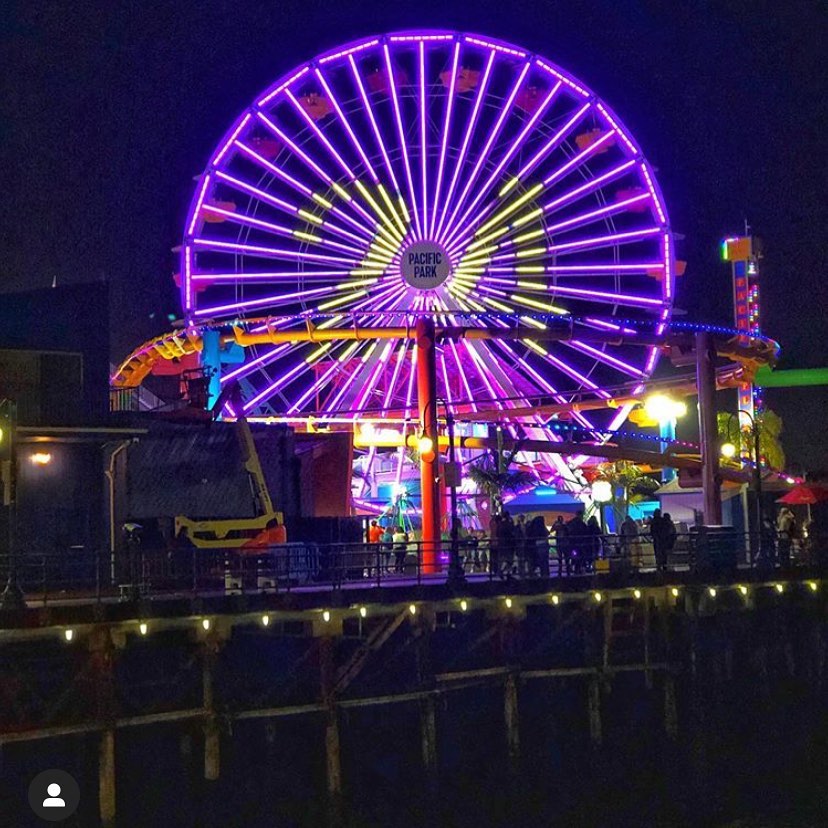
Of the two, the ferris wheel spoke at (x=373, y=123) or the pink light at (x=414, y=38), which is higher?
the pink light at (x=414, y=38)

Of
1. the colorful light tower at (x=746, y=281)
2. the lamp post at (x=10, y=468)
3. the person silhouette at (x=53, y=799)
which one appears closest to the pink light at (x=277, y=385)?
the person silhouette at (x=53, y=799)

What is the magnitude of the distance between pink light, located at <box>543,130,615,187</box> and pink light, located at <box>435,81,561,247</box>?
1.68 metres

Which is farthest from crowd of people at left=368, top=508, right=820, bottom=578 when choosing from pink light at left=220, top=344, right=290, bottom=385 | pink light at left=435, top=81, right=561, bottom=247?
pink light at left=435, top=81, right=561, bottom=247

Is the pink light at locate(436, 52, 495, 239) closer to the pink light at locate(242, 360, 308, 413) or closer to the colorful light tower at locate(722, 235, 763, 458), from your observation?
the pink light at locate(242, 360, 308, 413)

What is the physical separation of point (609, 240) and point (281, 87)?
13371 millimetres

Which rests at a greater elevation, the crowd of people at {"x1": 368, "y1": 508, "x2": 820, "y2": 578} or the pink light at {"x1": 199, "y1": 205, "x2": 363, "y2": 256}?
the pink light at {"x1": 199, "y1": 205, "x2": 363, "y2": 256}

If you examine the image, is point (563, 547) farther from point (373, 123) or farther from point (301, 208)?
point (373, 123)

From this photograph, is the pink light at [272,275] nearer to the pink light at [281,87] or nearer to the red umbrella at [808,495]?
the pink light at [281,87]

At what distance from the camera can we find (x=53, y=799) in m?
22.4

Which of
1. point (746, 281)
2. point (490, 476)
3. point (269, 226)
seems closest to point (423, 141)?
point (269, 226)

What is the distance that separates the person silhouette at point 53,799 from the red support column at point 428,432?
12461mm

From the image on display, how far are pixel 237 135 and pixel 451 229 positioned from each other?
8526 mm

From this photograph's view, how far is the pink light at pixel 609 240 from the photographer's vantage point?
5100 centimetres

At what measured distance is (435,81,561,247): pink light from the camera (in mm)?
51156
